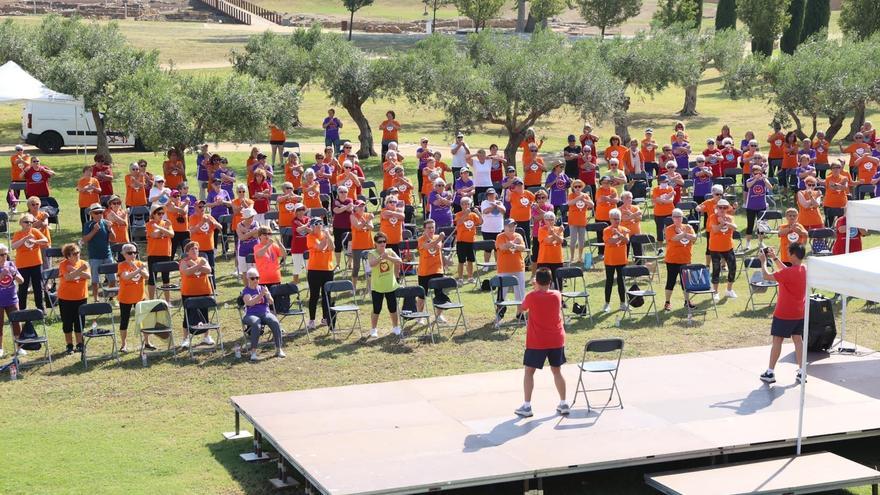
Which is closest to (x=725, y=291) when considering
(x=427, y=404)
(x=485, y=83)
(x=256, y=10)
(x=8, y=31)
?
(x=427, y=404)

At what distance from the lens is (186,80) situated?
26688 millimetres

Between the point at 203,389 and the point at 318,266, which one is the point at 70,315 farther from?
the point at 318,266

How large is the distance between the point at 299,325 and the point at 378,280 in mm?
1581

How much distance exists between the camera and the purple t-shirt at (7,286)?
16.3m

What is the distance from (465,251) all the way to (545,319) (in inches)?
282

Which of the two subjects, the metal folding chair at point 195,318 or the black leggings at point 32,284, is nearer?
the metal folding chair at point 195,318

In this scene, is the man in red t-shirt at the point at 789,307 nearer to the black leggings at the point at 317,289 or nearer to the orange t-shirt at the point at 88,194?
the black leggings at the point at 317,289

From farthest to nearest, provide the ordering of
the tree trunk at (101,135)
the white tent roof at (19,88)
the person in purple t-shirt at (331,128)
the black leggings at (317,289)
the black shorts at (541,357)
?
the person in purple t-shirt at (331,128) < the tree trunk at (101,135) < the white tent roof at (19,88) < the black leggings at (317,289) < the black shorts at (541,357)

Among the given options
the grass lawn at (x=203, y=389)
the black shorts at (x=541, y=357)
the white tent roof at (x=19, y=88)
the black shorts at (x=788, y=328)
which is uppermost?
the white tent roof at (x=19, y=88)

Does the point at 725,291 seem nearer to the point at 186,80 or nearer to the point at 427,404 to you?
the point at 427,404

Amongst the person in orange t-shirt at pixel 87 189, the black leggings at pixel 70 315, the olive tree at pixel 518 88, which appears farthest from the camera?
the olive tree at pixel 518 88

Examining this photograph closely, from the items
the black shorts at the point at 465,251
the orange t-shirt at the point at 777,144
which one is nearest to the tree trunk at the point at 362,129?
the orange t-shirt at the point at 777,144

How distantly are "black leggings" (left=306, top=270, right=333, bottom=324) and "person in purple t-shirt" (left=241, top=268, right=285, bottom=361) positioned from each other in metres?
1.30

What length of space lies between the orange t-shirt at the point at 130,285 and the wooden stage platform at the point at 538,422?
3.37 metres
